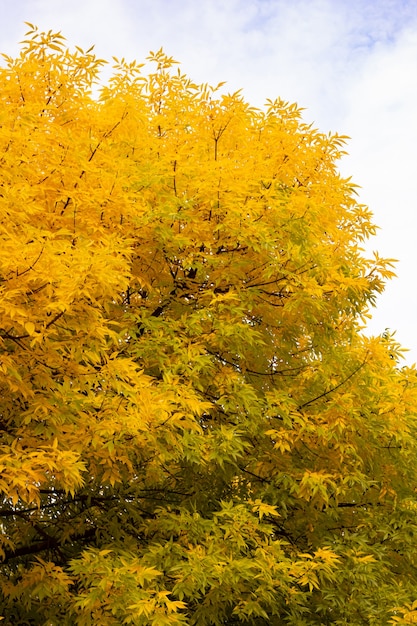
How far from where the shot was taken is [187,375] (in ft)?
24.6

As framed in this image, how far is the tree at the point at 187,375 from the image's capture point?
21.0 ft

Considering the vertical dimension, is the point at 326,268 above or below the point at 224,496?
above

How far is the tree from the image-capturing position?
6.39m

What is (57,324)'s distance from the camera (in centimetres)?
600

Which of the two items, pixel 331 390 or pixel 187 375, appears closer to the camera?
pixel 187 375

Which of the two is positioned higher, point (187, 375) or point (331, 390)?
point (331, 390)

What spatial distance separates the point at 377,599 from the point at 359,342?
3.61 meters

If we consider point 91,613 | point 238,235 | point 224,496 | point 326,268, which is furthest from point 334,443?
point 91,613

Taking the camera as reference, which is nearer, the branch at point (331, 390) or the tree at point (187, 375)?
the tree at point (187, 375)

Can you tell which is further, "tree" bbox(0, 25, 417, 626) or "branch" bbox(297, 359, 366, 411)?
"branch" bbox(297, 359, 366, 411)

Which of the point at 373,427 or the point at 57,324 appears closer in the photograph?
the point at 57,324

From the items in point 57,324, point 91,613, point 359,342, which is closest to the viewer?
point 57,324

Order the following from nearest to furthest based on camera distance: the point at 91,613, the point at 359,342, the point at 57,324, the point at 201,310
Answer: the point at 57,324, the point at 91,613, the point at 201,310, the point at 359,342

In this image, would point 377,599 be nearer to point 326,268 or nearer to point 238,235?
point 326,268
